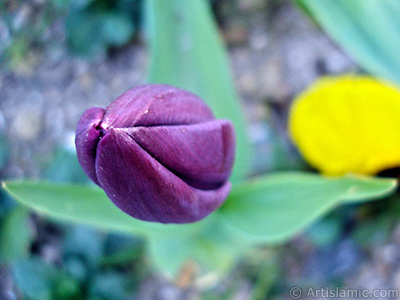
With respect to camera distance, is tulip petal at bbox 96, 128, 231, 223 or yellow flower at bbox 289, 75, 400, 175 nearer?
tulip petal at bbox 96, 128, 231, 223

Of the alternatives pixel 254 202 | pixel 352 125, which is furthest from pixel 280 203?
pixel 352 125

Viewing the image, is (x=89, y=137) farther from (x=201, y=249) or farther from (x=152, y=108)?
(x=201, y=249)

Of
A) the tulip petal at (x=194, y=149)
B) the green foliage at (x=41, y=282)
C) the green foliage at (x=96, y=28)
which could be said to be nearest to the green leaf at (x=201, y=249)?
the green foliage at (x=41, y=282)

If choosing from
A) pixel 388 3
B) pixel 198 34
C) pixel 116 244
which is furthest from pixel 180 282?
pixel 388 3

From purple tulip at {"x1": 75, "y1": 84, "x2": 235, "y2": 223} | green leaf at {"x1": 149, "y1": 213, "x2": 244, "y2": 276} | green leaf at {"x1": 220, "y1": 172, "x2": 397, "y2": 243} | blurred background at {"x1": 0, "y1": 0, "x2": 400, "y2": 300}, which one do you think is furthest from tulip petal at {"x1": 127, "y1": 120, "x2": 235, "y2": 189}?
blurred background at {"x1": 0, "y1": 0, "x2": 400, "y2": 300}

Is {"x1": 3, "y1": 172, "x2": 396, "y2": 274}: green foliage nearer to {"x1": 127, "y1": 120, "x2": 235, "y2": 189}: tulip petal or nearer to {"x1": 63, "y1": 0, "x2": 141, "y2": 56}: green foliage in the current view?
{"x1": 127, "y1": 120, "x2": 235, "y2": 189}: tulip petal

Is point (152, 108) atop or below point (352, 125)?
atop

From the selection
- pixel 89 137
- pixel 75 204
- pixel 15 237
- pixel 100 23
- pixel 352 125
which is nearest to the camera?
pixel 89 137

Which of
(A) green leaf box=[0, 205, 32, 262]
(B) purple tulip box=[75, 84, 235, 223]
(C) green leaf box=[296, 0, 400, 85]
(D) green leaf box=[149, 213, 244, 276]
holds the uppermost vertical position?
(B) purple tulip box=[75, 84, 235, 223]

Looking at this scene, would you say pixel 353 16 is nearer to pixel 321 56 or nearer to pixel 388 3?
pixel 388 3
